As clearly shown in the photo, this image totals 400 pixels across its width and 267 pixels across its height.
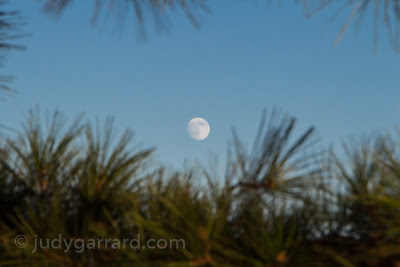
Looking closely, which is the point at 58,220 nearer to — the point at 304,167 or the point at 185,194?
the point at 185,194

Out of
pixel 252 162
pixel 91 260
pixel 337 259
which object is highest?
pixel 252 162

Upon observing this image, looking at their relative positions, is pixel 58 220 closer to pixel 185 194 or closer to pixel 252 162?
pixel 185 194

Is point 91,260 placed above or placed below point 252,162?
below

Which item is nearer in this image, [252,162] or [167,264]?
[167,264]

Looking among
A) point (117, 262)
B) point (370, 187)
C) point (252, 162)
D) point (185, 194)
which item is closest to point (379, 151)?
point (370, 187)

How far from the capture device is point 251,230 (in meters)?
0.72

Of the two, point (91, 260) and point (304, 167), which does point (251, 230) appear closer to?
point (304, 167)

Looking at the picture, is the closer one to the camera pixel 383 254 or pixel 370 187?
pixel 383 254

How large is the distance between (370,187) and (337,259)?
172 millimetres

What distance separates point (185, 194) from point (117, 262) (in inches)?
6.2

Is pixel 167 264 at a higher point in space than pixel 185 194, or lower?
lower

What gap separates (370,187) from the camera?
0.76m

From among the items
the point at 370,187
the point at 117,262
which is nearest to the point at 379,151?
the point at 370,187

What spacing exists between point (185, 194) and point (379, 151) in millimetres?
321
